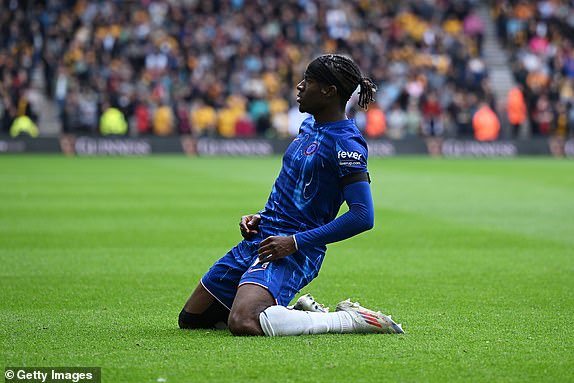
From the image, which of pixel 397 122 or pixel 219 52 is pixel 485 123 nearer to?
pixel 397 122

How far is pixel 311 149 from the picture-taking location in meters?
6.84

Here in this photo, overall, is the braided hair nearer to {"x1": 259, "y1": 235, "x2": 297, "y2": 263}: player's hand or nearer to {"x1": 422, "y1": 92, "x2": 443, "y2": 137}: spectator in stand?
{"x1": 259, "y1": 235, "x2": 297, "y2": 263}: player's hand

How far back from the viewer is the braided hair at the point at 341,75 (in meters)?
6.72

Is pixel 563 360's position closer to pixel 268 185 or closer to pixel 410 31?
pixel 268 185

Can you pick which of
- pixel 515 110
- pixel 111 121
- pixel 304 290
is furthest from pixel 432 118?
pixel 304 290

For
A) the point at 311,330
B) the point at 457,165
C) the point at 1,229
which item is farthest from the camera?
the point at 457,165

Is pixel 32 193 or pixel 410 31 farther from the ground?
pixel 410 31

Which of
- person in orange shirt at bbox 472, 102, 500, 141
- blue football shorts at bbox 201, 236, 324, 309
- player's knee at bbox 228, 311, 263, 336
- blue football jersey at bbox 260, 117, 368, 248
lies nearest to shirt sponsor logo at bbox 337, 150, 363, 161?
blue football jersey at bbox 260, 117, 368, 248

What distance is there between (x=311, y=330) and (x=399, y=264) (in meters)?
4.48

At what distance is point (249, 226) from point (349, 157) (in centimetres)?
93

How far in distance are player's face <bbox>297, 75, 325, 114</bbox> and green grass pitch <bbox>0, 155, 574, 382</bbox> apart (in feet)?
5.13

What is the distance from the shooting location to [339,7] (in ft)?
131

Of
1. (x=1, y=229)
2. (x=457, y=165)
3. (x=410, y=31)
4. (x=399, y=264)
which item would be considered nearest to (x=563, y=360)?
(x=399, y=264)

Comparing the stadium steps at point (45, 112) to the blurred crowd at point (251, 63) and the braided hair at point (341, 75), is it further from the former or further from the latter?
the braided hair at point (341, 75)
